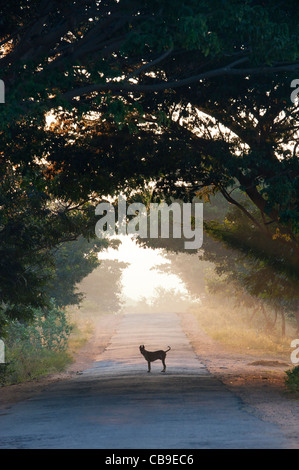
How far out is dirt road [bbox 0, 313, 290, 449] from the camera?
8.75m

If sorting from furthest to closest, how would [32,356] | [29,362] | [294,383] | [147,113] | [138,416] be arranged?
[32,356]
[29,362]
[147,113]
[294,383]
[138,416]

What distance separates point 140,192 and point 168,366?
606 centimetres

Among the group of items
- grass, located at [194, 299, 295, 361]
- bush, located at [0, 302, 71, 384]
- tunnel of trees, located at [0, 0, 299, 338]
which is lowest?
grass, located at [194, 299, 295, 361]

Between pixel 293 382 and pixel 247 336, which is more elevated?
pixel 293 382

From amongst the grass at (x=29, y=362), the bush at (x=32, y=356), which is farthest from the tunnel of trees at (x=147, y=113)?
the bush at (x=32, y=356)

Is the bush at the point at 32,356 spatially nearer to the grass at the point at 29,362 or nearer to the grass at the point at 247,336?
the grass at the point at 29,362

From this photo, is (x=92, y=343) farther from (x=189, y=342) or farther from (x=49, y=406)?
(x=49, y=406)

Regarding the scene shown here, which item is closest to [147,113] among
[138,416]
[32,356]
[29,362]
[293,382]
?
[293,382]

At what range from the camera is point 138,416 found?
36.3ft

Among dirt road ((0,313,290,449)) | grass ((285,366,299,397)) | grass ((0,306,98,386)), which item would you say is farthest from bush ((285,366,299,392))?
grass ((0,306,98,386))

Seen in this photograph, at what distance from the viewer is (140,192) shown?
20.3 metres

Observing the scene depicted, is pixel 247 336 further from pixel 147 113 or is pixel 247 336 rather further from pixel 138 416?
pixel 138 416

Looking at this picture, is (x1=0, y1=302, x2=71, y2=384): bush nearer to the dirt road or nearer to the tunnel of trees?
the dirt road
